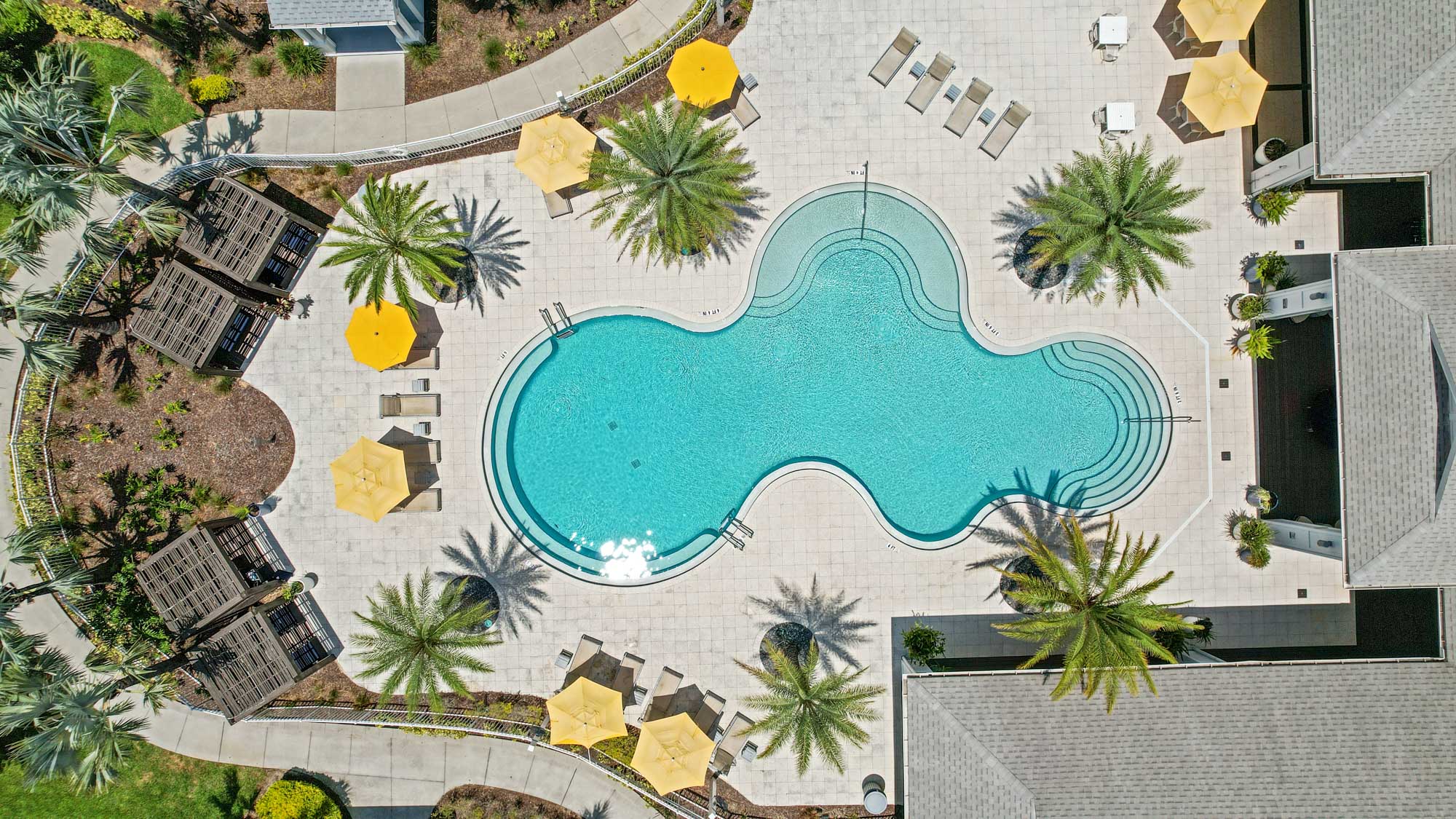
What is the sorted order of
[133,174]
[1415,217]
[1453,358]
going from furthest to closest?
1. [133,174]
2. [1415,217]
3. [1453,358]

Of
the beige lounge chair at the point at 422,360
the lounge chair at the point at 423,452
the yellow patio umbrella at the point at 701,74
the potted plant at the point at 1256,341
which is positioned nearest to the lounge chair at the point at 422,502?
the lounge chair at the point at 423,452

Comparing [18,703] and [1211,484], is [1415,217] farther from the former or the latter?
[18,703]

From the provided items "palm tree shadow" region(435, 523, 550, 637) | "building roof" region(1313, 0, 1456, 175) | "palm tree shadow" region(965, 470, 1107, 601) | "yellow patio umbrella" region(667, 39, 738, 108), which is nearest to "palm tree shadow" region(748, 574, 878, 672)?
"palm tree shadow" region(965, 470, 1107, 601)

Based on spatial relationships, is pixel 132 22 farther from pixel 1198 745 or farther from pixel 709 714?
pixel 1198 745

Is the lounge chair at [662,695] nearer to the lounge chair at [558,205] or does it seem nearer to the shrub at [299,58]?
the lounge chair at [558,205]

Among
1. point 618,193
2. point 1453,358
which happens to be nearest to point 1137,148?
point 1453,358

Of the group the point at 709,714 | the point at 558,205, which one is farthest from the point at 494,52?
the point at 709,714

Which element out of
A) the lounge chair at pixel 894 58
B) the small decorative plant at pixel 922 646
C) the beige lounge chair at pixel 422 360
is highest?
the lounge chair at pixel 894 58
